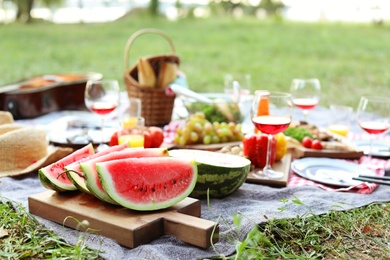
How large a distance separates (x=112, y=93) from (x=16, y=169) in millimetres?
918

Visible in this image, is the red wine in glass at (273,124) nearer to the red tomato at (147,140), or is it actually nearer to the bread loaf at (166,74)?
the red tomato at (147,140)

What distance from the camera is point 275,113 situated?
308 cm

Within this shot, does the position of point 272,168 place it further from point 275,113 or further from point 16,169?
point 16,169

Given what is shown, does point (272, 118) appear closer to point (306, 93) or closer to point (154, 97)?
point (306, 93)

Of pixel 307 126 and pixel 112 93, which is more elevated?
pixel 112 93

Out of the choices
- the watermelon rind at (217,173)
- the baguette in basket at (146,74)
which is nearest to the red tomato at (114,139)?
the watermelon rind at (217,173)

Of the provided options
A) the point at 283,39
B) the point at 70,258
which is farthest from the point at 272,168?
the point at 283,39

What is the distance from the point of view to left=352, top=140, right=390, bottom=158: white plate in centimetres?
371

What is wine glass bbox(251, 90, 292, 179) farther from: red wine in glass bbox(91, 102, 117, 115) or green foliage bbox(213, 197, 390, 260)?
red wine in glass bbox(91, 102, 117, 115)

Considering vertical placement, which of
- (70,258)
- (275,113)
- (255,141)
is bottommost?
(70,258)

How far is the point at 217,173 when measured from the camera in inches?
110

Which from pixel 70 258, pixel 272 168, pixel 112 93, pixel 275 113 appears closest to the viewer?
pixel 70 258

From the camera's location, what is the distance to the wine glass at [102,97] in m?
3.77

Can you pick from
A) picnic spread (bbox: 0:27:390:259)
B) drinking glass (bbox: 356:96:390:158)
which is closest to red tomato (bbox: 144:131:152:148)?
picnic spread (bbox: 0:27:390:259)
